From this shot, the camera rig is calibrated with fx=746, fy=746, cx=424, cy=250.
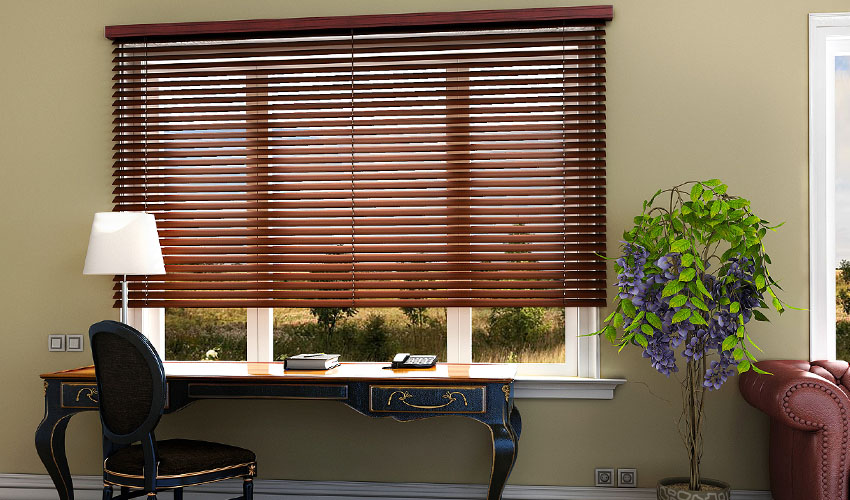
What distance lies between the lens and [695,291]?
291cm

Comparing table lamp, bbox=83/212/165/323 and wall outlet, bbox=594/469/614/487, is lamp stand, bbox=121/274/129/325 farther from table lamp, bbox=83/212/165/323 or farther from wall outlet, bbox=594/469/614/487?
wall outlet, bbox=594/469/614/487

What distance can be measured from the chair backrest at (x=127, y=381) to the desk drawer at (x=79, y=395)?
279 mm

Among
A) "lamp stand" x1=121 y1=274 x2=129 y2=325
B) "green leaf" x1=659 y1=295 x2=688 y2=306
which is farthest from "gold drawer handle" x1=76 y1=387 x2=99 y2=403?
"green leaf" x1=659 y1=295 x2=688 y2=306

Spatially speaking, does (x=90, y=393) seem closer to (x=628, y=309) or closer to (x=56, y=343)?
(x=56, y=343)

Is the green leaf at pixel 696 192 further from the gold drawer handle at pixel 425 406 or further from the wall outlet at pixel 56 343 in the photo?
the wall outlet at pixel 56 343

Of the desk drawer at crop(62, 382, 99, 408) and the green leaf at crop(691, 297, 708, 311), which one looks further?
the desk drawer at crop(62, 382, 99, 408)

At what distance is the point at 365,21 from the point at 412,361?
1640 millimetres

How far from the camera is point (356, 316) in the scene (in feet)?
12.3

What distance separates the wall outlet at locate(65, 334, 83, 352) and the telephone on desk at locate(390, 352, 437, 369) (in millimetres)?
1635

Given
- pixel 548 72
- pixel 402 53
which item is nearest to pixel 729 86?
pixel 548 72

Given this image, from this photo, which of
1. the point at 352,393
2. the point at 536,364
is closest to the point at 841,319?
the point at 536,364

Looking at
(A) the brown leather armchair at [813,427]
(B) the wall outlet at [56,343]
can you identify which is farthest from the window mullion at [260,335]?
(A) the brown leather armchair at [813,427]

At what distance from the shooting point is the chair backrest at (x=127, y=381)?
2.75 metres

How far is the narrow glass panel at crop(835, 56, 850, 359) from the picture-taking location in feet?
11.7
